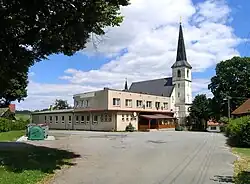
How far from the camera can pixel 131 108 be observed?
5962 cm

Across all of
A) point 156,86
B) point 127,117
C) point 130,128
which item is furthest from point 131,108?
point 156,86

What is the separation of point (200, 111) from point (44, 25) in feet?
201

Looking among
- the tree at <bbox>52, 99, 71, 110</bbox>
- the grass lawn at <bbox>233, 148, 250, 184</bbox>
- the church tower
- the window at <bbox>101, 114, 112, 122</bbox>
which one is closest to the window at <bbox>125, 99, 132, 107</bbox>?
the window at <bbox>101, 114, 112, 122</bbox>

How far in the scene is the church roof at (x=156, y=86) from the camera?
82.1 metres

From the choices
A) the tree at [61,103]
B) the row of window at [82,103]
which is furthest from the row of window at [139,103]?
the tree at [61,103]

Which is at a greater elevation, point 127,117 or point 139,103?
point 139,103

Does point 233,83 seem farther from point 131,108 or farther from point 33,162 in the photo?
point 33,162

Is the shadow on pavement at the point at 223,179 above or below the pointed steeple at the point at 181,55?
below

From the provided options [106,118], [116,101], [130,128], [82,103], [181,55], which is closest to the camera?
[130,128]

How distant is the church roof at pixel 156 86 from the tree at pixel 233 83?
1237cm

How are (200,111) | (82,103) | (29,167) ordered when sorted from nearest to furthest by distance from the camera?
(29,167), (82,103), (200,111)

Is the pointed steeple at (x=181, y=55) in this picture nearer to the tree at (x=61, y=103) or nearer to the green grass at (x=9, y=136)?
the tree at (x=61, y=103)

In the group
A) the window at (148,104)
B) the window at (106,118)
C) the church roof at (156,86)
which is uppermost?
the church roof at (156,86)

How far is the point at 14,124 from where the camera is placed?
49688 millimetres
